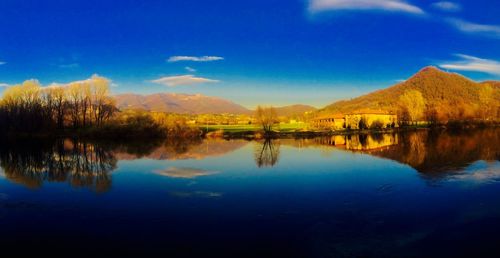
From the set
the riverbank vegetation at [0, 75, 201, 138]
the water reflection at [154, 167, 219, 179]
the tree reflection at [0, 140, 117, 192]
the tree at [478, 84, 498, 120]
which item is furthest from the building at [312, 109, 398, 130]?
the water reflection at [154, 167, 219, 179]

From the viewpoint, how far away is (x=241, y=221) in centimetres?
1220

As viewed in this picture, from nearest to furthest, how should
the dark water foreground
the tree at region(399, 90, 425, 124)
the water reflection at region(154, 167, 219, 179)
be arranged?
the dark water foreground
the water reflection at region(154, 167, 219, 179)
the tree at region(399, 90, 425, 124)

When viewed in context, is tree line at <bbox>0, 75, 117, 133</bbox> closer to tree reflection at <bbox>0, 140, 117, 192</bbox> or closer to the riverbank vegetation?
the riverbank vegetation

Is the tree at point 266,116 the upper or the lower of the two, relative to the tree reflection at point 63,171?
upper

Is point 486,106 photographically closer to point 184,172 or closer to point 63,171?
point 184,172

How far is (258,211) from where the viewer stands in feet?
44.3

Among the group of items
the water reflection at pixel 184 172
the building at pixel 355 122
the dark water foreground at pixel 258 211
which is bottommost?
the dark water foreground at pixel 258 211

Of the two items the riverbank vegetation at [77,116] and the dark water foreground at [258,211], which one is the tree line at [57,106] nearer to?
the riverbank vegetation at [77,116]

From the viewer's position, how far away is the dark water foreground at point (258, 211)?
994 centimetres

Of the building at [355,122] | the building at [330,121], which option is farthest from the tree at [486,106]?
the building at [330,121]

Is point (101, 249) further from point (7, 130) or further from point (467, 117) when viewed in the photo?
point (467, 117)

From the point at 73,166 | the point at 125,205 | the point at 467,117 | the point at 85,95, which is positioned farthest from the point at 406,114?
the point at 125,205

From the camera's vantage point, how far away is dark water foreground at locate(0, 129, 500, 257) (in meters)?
9.94

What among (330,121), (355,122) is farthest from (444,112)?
(330,121)
